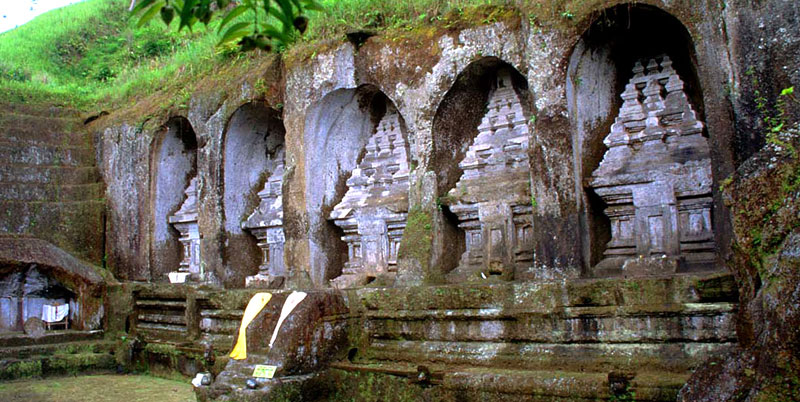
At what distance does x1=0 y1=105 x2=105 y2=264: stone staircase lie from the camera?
39.7 ft

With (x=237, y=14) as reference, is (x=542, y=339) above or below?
below

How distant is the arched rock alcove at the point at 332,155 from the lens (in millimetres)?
9758

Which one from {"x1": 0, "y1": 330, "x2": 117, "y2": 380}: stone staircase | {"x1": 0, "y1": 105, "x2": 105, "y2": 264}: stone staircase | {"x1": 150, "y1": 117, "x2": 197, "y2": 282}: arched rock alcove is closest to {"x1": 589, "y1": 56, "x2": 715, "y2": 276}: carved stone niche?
{"x1": 150, "y1": 117, "x2": 197, "y2": 282}: arched rock alcove

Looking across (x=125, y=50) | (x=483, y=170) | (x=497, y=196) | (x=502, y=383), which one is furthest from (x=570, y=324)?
(x=125, y=50)

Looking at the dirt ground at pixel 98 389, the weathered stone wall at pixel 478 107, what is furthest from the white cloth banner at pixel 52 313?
the dirt ground at pixel 98 389

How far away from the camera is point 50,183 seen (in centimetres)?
1255

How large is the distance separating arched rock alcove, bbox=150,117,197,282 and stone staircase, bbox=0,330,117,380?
1499 millimetres

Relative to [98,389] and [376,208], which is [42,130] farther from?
[376,208]

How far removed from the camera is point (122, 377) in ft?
34.6

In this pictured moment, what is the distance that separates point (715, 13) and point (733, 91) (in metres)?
0.70

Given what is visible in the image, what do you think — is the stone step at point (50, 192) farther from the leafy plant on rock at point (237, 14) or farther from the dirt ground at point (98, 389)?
the leafy plant on rock at point (237, 14)

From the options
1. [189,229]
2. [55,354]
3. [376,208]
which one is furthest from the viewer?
[189,229]

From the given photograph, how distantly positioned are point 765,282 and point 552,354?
2.08 meters

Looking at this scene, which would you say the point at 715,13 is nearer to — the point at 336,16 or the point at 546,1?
the point at 546,1
